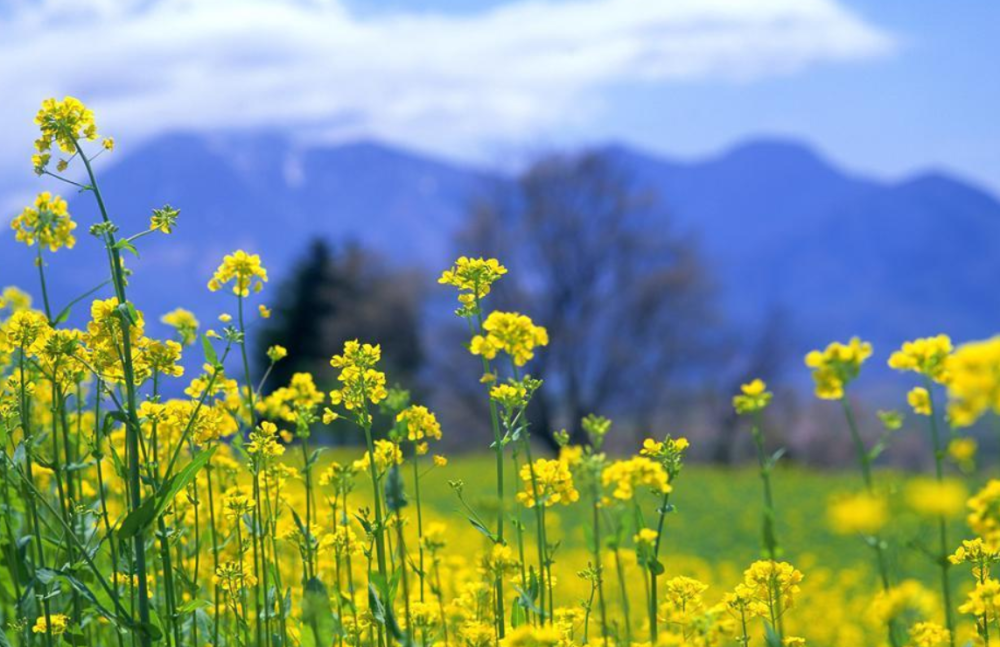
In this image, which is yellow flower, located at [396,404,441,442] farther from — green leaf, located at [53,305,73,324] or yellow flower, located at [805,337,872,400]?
yellow flower, located at [805,337,872,400]

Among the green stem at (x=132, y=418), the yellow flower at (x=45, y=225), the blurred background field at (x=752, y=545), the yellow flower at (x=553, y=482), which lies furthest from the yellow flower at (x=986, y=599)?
the yellow flower at (x=45, y=225)

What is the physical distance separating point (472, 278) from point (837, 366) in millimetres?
1112

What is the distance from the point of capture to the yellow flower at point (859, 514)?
154cm

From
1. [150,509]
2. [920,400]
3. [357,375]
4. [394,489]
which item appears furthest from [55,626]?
[920,400]

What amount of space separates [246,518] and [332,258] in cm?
Result: 4374

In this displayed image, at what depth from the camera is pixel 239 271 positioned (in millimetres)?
3105

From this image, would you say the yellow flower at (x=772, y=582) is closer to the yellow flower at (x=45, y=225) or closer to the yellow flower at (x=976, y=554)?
the yellow flower at (x=976, y=554)

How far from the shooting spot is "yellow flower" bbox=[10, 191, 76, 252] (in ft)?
10.9

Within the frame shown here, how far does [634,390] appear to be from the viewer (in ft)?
123

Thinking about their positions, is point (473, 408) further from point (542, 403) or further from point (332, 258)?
point (332, 258)

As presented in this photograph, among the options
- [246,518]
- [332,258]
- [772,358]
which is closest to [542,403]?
[772,358]

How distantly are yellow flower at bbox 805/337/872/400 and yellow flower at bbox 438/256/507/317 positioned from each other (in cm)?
99

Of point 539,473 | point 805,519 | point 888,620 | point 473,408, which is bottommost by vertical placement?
point 888,620

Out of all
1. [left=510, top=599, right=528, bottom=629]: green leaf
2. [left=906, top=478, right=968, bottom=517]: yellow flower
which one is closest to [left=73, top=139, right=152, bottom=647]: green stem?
[left=510, top=599, right=528, bottom=629]: green leaf
